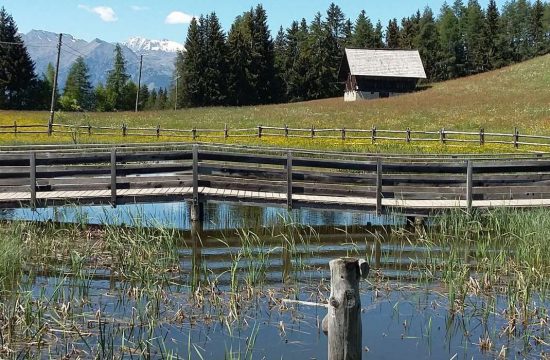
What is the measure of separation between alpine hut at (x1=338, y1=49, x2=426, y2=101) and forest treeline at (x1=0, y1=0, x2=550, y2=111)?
1107 cm

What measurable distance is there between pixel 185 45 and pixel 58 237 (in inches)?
3319

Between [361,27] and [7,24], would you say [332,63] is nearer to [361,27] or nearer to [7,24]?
[361,27]

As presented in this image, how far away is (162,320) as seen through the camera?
8.62 metres

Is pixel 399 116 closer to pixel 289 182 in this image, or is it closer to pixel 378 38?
pixel 289 182

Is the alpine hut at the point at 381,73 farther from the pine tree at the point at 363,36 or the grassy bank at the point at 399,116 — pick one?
the pine tree at the point at 363,36

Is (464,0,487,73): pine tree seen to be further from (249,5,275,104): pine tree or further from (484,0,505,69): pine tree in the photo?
(249,5,275,104): pine tree

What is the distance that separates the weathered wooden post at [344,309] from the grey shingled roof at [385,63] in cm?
7064

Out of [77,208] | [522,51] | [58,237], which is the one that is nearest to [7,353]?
[58,237]

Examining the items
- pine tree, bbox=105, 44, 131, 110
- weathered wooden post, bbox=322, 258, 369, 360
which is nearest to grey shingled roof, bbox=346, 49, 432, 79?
pine tree, bbox=105, 44, 131, 110

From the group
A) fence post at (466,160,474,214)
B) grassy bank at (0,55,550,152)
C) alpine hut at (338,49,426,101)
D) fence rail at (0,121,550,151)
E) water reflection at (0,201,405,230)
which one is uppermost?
alpine hut at (338,49,426,101)

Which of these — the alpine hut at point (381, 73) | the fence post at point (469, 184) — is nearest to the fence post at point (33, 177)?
the fence post at point (469, 184)

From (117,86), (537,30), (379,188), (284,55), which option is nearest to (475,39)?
(537,30)

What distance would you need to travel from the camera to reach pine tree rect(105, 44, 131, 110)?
12318 centimetres

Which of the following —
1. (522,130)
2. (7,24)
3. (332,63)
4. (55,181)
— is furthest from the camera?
(332,63)
